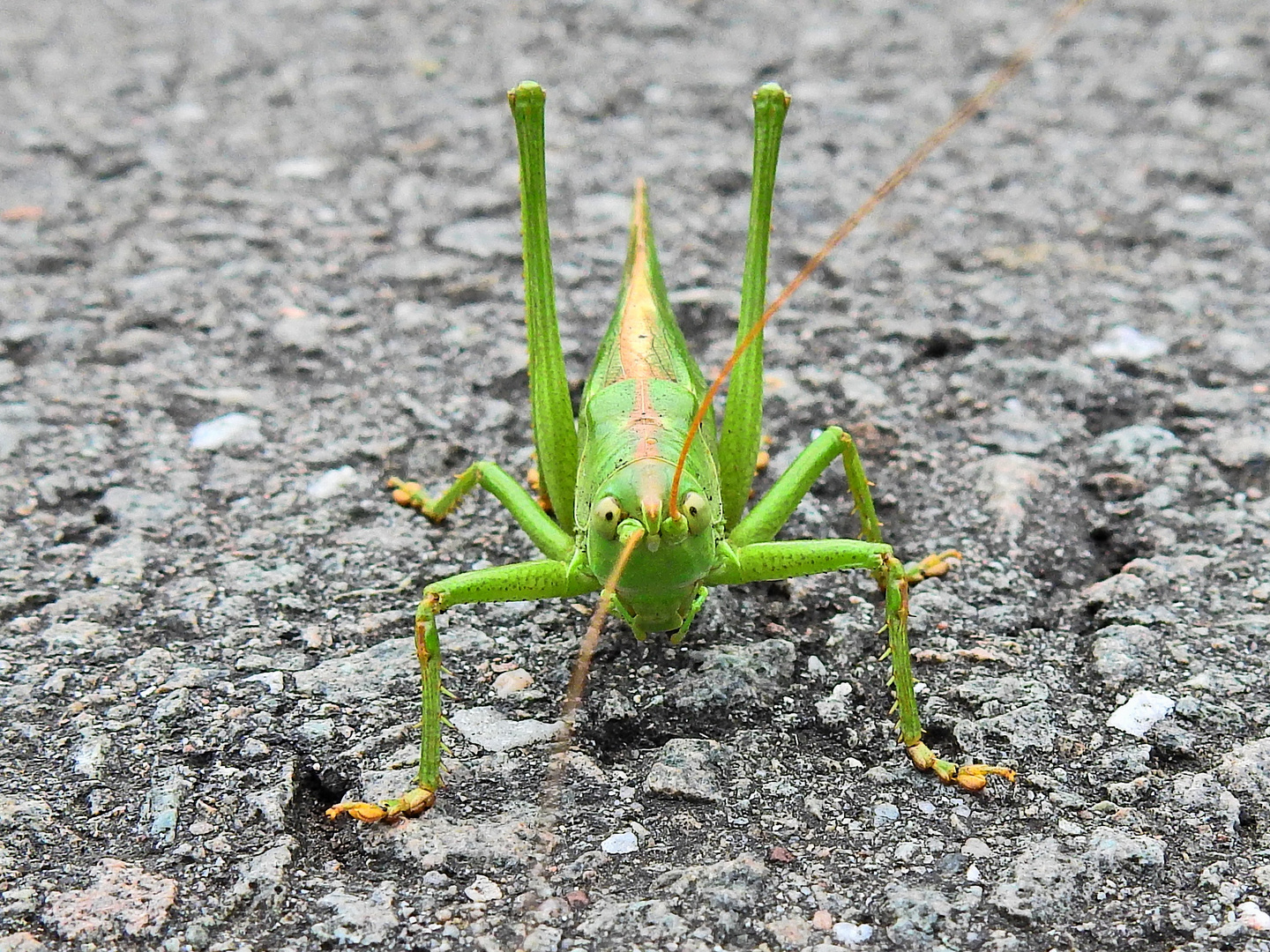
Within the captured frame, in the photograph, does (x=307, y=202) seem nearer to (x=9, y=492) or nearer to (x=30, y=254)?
(x=30, y=254)

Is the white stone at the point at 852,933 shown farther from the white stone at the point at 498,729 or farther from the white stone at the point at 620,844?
the white stone at the point at 498,729

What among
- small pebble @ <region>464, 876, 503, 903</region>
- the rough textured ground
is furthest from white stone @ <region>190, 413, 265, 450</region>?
small pebble @ <region>464, 876, 503, 903</region>

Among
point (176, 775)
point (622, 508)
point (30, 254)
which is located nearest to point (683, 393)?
point (622, 508)

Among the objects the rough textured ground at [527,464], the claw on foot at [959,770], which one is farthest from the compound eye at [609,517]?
the claw on foot at [959,770]

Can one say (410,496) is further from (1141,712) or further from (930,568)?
(1141,712)

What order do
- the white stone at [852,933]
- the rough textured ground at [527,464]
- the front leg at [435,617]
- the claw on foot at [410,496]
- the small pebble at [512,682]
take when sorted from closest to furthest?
1. the white stone at [852,933]
2. the rough textured ground at [527,464]
3. the front leg at [435,617]
4. the small pebble at [512,682]
5. the claw on foot at [410,496]

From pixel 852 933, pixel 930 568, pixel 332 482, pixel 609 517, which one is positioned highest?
pixel 609 517

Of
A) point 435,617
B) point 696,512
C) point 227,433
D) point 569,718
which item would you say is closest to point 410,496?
point 227,433
